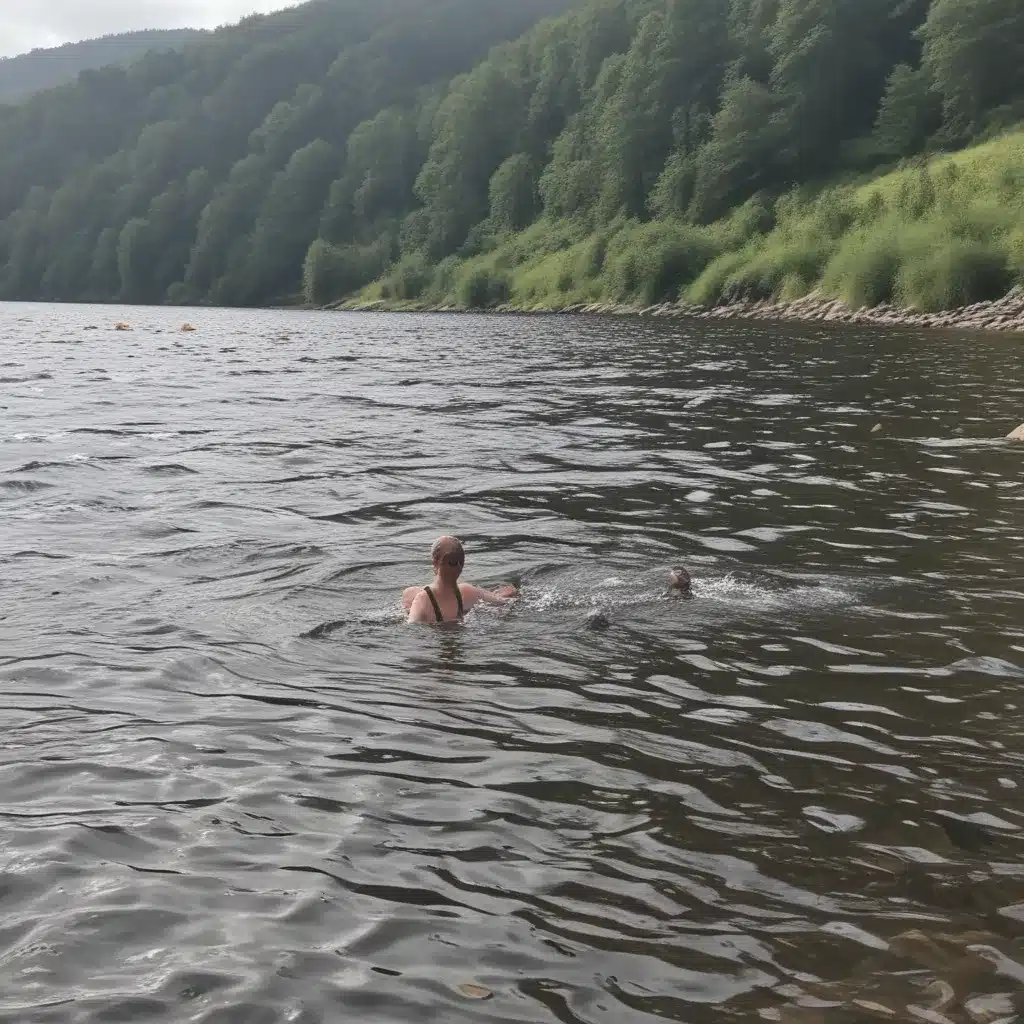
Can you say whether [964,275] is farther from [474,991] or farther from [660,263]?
[474,991]

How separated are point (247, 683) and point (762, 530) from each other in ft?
22.7

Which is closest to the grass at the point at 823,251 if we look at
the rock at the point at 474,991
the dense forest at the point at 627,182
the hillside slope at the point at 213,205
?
the dense forest at the point at 627,182

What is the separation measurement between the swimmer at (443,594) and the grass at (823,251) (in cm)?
4902

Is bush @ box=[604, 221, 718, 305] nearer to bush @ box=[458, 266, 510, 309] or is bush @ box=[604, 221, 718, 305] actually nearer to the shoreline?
the shoreline

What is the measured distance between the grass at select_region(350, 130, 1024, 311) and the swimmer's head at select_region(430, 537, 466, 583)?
4901 centimetres

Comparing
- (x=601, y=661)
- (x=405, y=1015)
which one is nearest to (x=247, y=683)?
(x=601, y=661)

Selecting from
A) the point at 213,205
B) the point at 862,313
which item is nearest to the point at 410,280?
the point at 213,205

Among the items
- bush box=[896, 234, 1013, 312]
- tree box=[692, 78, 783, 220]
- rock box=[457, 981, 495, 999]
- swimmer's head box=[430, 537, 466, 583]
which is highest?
tree box=[692, 78, 783, 220]

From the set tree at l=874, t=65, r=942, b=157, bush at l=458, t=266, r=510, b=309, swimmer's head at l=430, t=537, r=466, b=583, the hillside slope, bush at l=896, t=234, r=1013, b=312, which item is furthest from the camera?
the hillside slope

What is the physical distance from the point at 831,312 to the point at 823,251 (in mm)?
8902

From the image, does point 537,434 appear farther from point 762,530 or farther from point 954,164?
point 954,164

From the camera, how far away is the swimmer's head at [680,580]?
1052 cm

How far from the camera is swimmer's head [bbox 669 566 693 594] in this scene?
34.5 ft

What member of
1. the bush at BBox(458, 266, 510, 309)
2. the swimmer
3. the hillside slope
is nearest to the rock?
the swimmer
